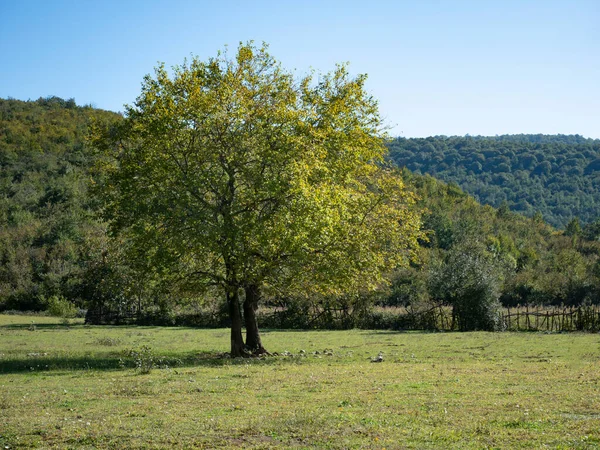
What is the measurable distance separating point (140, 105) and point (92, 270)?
1290 inches

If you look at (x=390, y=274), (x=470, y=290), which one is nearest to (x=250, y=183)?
(x=470, y=290)

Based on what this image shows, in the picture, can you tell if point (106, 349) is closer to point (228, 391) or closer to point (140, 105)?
point (140, 105)

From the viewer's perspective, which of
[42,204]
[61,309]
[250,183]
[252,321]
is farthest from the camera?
[42,204]

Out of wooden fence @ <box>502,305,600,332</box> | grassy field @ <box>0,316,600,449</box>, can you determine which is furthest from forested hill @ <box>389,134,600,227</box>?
grassy field @ <box>0,316,600,449</box>

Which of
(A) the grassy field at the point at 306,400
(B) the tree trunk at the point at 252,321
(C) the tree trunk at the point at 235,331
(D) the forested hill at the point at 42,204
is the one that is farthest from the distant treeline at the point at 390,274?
(A) the grassy field at the point at 306,400

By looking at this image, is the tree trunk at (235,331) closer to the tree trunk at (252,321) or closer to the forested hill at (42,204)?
the tree trunk at (252,321)

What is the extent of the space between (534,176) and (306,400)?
6937 inches

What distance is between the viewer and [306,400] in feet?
47.2

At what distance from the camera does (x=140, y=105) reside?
25719 mm

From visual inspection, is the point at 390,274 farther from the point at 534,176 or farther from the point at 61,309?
the point at 534,176

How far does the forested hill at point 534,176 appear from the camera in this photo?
162500 mm

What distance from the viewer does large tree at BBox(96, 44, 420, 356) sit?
76.8ft

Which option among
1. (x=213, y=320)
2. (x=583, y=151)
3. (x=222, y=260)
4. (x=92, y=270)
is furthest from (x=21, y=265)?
(x=583, y=151)

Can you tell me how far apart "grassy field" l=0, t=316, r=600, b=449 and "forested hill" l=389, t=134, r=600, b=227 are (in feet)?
473
